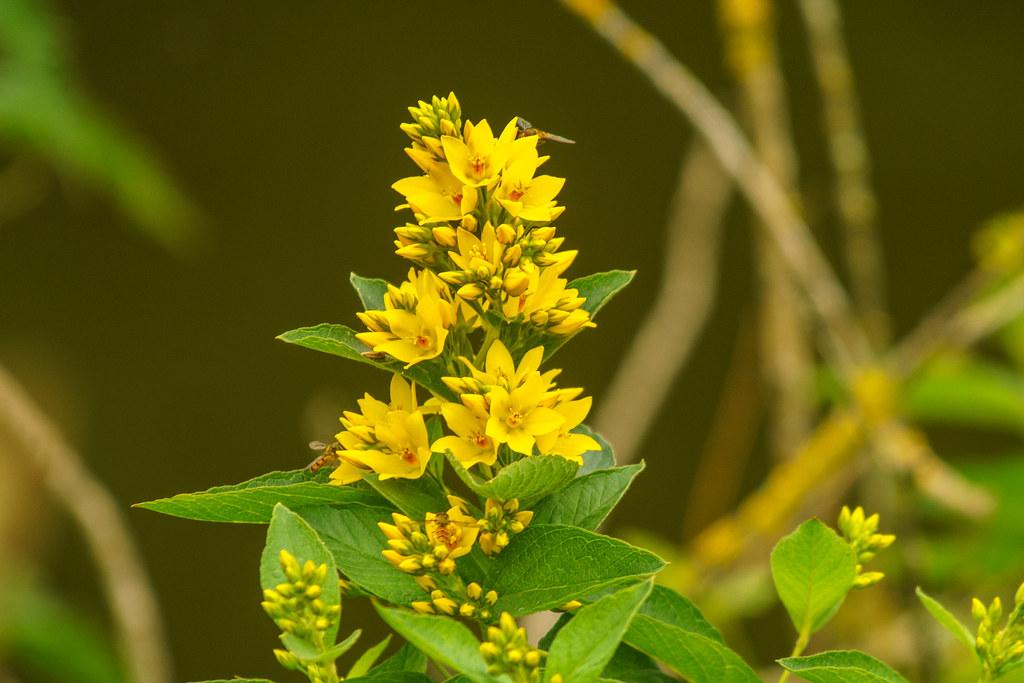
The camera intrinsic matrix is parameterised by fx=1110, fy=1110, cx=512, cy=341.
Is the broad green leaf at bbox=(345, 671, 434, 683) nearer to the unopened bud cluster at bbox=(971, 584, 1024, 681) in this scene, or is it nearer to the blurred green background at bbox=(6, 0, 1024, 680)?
the unopened bud cluster at bbox=(971, 584, 1024, 681)

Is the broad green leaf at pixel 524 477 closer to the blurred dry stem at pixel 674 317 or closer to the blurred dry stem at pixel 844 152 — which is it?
the blurred dry stem at pixel 844 152

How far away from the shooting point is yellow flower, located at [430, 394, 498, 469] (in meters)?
Answer: 0.43

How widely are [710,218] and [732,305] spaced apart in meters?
0.70

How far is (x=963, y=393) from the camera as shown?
1.52 meters

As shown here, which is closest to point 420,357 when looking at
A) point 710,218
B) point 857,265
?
point 857,265

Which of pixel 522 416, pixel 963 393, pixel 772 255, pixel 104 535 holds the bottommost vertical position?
pixel 522 416

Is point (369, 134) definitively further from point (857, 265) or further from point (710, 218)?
point (857, 265)

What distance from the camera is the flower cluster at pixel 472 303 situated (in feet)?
1.44

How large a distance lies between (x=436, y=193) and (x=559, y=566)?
0.16 meters

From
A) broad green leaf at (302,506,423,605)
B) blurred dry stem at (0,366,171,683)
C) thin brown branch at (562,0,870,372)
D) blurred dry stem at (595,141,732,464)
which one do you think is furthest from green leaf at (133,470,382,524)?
blurred dry stem at (595,141,732,464)

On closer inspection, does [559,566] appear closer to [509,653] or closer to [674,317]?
[509,653]

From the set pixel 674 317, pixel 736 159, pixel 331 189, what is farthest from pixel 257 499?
pixel 331 189

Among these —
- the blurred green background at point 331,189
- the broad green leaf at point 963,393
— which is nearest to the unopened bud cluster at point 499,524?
the broad green leaf at point 963,393

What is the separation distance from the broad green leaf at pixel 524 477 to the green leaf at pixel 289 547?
2.3 inches
